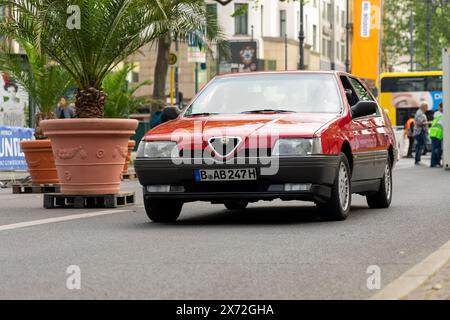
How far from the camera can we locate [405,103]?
193ft

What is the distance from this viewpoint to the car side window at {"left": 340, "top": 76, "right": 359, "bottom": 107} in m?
14.1

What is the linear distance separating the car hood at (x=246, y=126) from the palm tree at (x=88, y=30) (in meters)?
4.25

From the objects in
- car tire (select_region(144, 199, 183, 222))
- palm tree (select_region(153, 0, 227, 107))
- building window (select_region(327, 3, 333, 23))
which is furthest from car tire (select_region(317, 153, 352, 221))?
building window (select_region(327, 3, 333, 23))

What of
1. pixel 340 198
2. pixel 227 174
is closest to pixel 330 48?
pixel 340 198

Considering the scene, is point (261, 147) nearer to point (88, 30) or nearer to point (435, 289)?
point (435, 289)

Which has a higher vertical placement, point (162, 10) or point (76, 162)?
point (162, 10)

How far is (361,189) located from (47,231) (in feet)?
11.8

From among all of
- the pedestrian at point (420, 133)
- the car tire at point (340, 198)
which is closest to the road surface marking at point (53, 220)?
the car tire at point (340, 198)

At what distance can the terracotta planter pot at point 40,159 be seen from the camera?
68.3 ft

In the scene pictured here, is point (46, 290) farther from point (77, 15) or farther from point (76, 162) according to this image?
point (77, 15)

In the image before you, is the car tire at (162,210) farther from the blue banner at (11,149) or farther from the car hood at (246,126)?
the blue banner at (11,149)

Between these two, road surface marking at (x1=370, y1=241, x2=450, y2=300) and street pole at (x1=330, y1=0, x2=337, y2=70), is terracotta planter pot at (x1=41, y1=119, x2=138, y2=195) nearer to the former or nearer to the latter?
road surface marking at (x1=370, y1=241, x2=450, y2=300)

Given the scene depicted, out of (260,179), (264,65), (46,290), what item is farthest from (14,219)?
(264,65)

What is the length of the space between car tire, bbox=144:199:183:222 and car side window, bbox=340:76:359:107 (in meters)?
2.36
